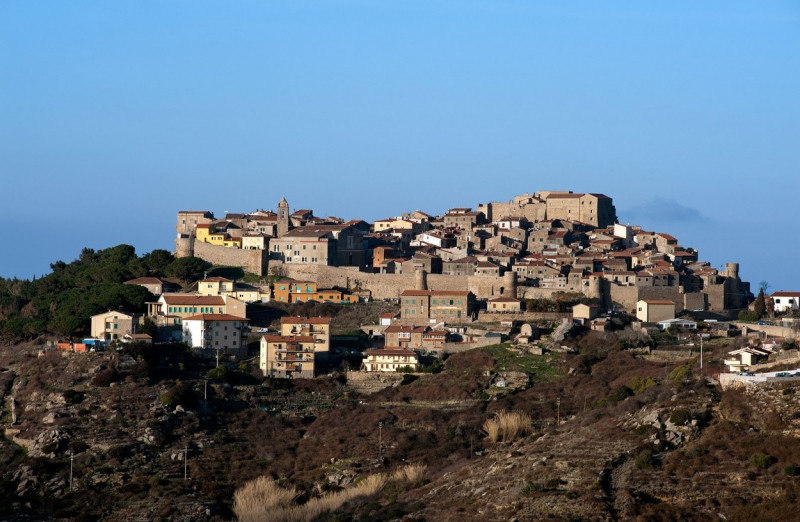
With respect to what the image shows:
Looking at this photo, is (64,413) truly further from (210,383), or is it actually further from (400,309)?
(400,309)

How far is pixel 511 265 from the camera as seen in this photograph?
8025 centimetres

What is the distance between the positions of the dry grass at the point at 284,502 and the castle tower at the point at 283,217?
35545 mm

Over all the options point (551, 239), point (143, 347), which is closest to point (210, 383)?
point (143, 347)

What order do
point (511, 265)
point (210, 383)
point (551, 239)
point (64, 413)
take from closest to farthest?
1. point (64, 413)
2. point (210, 383)
3. point (511, 265)
4. point (551, 239)

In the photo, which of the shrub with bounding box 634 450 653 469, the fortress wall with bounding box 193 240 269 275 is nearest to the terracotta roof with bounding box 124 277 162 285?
the fortress wall with bounding box 193 240 269 275

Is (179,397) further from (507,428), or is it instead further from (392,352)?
(507,428)

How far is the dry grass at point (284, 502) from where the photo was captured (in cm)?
4716

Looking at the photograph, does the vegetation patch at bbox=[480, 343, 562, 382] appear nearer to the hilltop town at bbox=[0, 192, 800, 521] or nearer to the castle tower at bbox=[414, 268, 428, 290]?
the hilltop town at bbox=[0, 192, 800, 521]

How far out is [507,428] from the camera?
180 ft

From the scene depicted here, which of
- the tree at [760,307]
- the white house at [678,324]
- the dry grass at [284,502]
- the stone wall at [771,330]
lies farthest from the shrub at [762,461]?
the tree at [760,307]

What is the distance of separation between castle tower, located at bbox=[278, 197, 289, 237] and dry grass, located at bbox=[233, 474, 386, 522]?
35.5m

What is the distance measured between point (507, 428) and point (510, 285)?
2163 centimetres

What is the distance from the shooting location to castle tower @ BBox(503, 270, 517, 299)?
75.9m

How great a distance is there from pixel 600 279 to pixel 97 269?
26593mm
